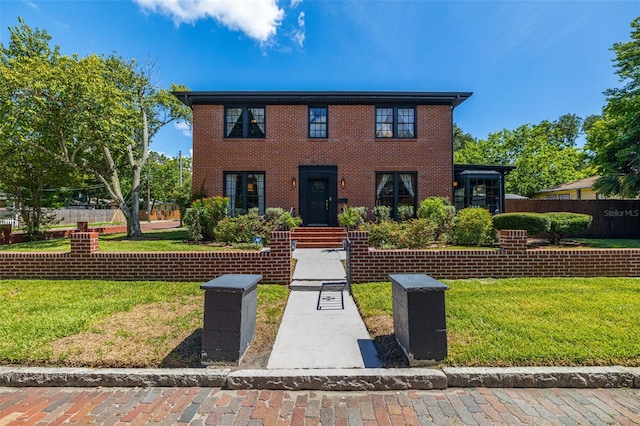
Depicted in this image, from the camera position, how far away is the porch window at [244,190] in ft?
45.4

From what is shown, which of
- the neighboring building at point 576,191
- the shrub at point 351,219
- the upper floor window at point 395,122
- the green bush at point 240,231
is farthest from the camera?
the neighboring building at point 576,191

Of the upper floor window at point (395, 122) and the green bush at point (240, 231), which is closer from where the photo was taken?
the green bush at point (240, 231)

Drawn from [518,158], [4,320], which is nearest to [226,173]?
[4,320]

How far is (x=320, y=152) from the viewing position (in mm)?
13758

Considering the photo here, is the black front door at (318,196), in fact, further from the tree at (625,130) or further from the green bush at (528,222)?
the tree at (625,130)

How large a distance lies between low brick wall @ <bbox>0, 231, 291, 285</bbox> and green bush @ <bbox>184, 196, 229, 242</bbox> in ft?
16.5

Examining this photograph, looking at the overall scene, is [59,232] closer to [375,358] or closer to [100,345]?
[100,345]

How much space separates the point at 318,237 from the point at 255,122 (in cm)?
618

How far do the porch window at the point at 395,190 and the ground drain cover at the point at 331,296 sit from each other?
318 inches

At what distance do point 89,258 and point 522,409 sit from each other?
24.8 feet

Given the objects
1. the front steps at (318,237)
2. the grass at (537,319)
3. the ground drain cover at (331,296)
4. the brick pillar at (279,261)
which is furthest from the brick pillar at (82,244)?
the front steps at (318,237)

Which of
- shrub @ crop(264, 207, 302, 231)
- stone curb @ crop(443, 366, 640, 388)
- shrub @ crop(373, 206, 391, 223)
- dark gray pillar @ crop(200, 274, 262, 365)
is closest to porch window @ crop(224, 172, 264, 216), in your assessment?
shrub @ crop(264, 207, 302, 231)

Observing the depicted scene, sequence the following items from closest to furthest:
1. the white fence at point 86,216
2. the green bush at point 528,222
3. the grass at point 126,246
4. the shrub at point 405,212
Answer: the grass at point 126,246
the green bush at point 528,222
the shrub at point 405,212
the white fence at point 86,216

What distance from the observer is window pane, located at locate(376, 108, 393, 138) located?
549 inches
